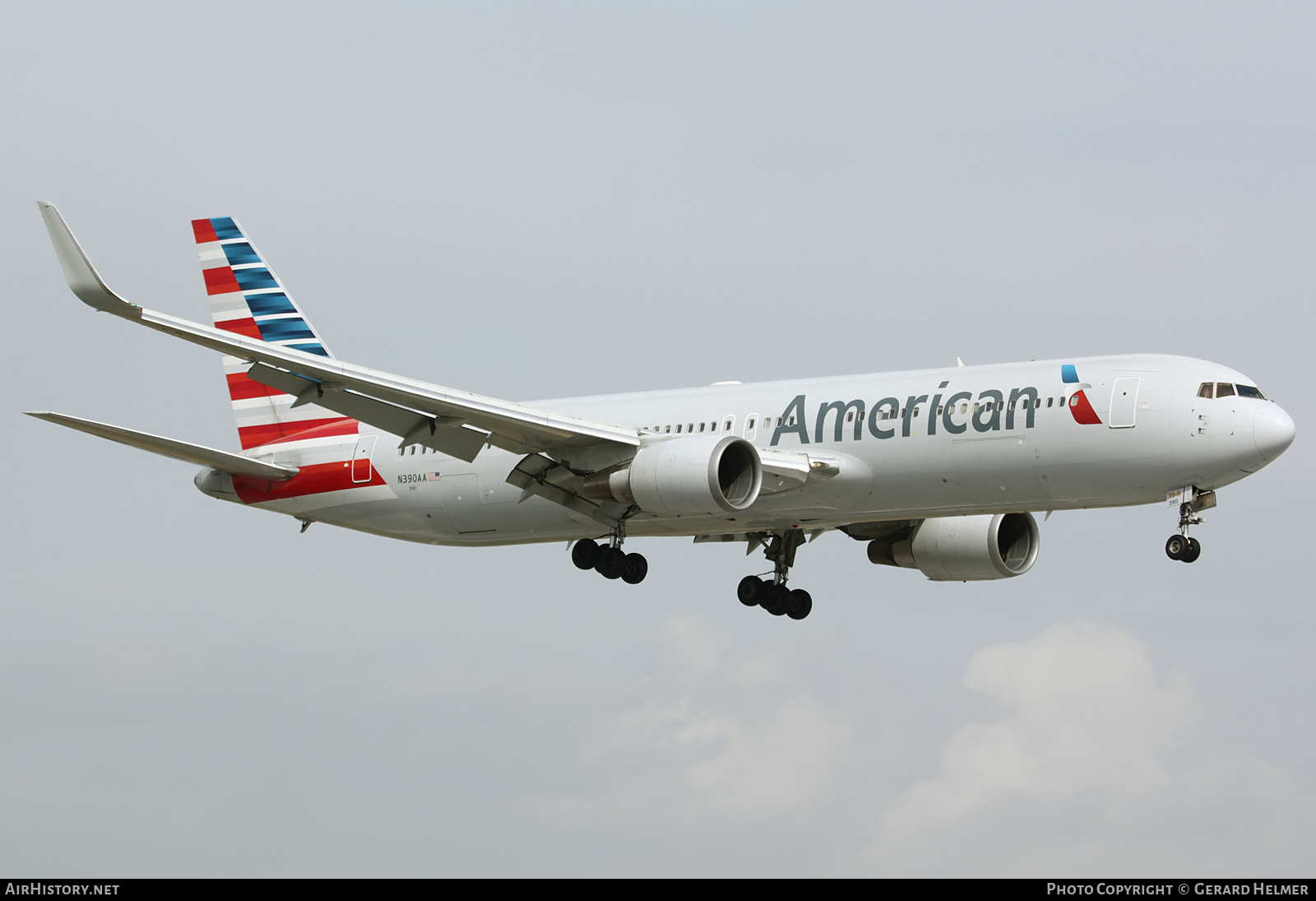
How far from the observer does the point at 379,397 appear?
3753 cm

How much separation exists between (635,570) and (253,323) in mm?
14721

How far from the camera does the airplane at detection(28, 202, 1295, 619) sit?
119 ft

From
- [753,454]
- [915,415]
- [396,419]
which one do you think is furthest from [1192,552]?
[396,419]

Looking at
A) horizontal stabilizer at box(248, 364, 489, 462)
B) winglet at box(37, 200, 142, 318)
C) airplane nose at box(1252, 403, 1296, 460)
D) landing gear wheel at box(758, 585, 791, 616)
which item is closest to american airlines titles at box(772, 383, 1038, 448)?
airplane nose at box(1252, 403, 1296, 460)

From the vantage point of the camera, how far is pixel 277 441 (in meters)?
47.2

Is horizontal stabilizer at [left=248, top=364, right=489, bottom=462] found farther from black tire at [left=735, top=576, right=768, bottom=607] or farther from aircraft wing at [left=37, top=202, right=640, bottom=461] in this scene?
black tire at [left=735, top=576, right=768, bottom=607]

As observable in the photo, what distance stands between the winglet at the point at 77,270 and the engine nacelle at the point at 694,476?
11.8 meters

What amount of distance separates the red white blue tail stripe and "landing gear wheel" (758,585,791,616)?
463 inches

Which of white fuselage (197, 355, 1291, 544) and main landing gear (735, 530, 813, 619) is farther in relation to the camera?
main landing gear (735, 530, 813, 619)

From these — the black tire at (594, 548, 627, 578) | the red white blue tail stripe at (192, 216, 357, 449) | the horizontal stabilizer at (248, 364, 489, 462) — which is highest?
the red white blue tail stripe at (192, 216, 357, 449)
